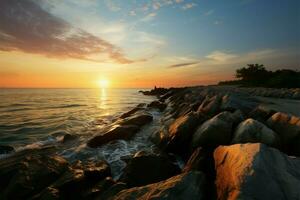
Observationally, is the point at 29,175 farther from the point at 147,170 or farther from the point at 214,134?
the point at 214,134

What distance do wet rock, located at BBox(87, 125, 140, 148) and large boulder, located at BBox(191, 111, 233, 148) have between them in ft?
14.9

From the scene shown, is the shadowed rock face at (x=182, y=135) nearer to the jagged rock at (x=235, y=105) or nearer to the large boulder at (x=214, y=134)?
the large boulder at (x=214, y=134)

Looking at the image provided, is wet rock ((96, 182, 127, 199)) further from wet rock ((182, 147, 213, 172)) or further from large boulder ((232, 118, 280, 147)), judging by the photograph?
large boulder ((232, 118, 280, 147))

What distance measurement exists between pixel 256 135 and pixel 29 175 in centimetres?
611

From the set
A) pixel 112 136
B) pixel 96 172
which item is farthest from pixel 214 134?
pixel 112 136

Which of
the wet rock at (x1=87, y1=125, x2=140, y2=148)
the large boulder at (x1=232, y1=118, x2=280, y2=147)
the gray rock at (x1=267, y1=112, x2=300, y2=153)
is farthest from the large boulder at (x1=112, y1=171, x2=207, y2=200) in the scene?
the wet rock at (x1=87, y1=125, x2=140, y2=148)

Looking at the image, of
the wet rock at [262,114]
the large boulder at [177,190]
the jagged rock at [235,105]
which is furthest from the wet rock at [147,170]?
the jagged rock at [235,105]

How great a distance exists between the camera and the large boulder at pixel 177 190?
10.3 ft

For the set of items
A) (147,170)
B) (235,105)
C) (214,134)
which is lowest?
(147,170)

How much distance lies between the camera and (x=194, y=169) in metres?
4.80

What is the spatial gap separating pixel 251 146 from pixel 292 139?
8.41ft

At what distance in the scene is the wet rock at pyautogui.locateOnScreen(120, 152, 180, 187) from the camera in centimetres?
505

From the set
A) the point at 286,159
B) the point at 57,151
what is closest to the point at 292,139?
the point at 286,159

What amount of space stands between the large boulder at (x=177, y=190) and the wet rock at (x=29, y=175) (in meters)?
2.49
